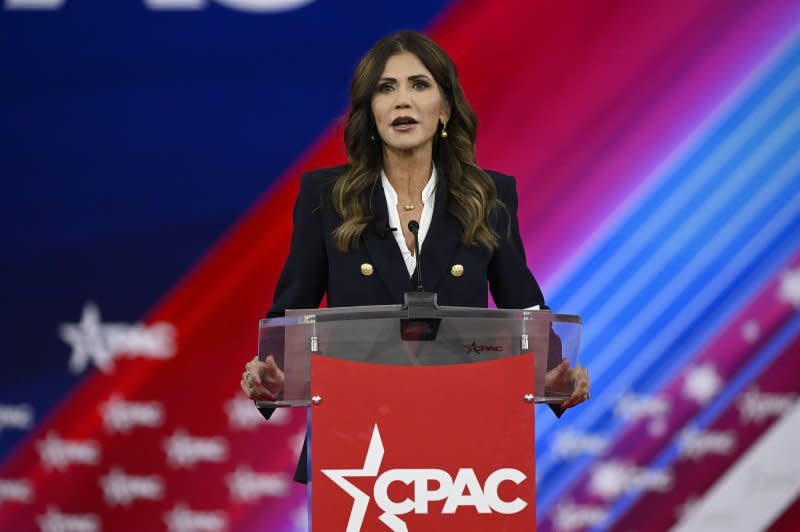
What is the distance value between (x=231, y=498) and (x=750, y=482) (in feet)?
5.99

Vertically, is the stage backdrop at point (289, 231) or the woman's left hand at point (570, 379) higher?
the stage backdrop at point (289, 231)

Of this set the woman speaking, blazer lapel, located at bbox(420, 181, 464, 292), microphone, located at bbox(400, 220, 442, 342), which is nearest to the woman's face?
the woman speaking

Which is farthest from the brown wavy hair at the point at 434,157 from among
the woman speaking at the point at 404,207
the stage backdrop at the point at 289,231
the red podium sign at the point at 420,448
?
the stage backdrop at the point at 289,231

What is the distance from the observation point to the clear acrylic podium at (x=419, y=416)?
175 centimetres

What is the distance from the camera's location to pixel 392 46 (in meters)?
2.38

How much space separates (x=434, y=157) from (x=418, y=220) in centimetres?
22

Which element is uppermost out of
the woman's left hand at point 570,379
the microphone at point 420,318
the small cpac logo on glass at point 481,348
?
the microphone at point 420,318

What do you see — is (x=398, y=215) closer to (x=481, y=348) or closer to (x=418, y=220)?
(x=418, y=220)

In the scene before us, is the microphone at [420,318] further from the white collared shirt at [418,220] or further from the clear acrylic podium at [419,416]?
the white collared shirt at [418,220]

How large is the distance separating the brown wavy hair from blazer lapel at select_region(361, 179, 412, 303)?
0.02 meters

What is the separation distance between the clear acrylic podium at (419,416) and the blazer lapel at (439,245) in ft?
1.35

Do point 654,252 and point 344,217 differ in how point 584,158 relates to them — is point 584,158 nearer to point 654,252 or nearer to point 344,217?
point 654,252

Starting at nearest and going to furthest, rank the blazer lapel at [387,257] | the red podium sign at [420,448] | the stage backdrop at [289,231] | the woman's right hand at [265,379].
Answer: the red podium sign at [420,448] → the woman's right hand at [265,379] → the blazer lapel at [387,257] → the stage backdrop at [289,231]

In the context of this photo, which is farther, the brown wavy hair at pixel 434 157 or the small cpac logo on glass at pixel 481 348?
the brown wavy hair at pixel 434 157
